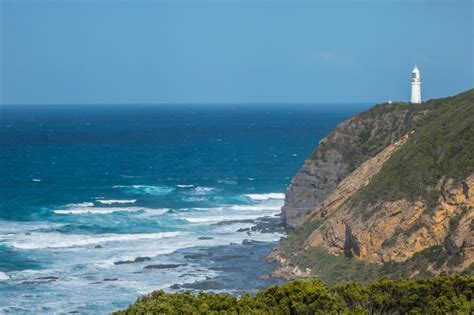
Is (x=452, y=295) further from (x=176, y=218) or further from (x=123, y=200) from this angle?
(x=123, y=200)

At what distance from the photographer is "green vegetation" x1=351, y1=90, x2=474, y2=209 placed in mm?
57375

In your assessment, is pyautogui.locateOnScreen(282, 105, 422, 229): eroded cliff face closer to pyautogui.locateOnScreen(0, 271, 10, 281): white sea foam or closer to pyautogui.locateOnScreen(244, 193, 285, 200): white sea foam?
pyautogui.locateOnScreen(244, 193, 285, 200): white sea foam

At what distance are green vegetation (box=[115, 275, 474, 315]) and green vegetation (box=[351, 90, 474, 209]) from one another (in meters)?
19.4

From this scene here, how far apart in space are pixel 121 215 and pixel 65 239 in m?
13.7

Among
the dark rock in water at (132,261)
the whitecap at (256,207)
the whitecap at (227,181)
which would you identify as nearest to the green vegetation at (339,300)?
the dark rock in water at (132,261)

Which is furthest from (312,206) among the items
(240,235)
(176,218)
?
(176,218)

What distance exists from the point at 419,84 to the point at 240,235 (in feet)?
87.4

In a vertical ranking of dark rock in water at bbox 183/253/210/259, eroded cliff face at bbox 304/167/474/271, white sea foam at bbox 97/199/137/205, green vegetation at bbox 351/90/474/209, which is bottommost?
dark rock in water at bbox 183/253/210/259

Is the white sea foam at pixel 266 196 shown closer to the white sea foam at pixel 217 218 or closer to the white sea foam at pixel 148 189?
the white sea foam at pixel 148 189

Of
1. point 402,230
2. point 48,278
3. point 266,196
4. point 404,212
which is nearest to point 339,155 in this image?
point 266,196

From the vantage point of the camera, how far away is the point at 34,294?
192 ft

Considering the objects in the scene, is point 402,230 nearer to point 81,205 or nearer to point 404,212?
point 404,212

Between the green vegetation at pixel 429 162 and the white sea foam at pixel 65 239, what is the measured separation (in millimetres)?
22859

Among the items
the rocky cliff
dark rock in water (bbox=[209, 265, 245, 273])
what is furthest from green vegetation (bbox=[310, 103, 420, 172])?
dark rock in water (bbox=[209, 265, 245, 273])
